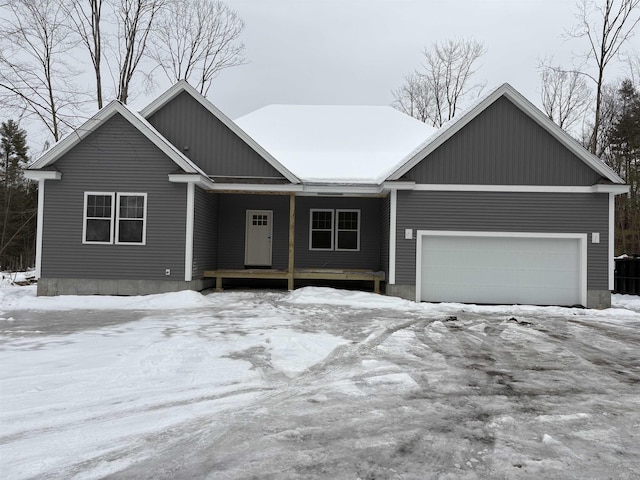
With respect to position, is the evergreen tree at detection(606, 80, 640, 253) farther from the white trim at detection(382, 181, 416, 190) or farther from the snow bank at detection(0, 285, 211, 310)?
the snow bank at detection(0, 285, 211, 310)

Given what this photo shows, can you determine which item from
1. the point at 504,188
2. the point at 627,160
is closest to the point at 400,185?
the point at 504,188

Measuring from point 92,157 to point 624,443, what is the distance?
13.1m

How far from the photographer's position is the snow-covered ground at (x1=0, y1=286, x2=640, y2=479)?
306 cm

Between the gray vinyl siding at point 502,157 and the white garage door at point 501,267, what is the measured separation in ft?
5.08

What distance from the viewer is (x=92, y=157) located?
41.1ft

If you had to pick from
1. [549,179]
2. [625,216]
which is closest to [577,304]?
[549,179]

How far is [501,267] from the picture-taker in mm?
12625

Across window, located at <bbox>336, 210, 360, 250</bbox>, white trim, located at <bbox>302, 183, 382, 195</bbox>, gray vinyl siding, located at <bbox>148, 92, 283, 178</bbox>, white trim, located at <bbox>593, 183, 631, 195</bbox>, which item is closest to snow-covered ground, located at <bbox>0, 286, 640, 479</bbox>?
white trim, located at <bbox>593, 183, 631, 195</bbox>

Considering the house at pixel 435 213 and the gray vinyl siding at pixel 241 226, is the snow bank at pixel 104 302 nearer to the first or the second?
the house at pixel 435 213

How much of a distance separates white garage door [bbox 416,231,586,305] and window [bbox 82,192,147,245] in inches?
308

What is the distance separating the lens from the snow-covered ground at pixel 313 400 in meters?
3.06

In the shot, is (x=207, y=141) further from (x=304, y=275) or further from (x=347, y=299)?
(x=347, y=299)

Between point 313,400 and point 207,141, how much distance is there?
11.2 metres

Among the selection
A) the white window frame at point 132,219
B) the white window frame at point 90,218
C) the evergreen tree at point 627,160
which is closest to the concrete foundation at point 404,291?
the white window frame at point 132,219
